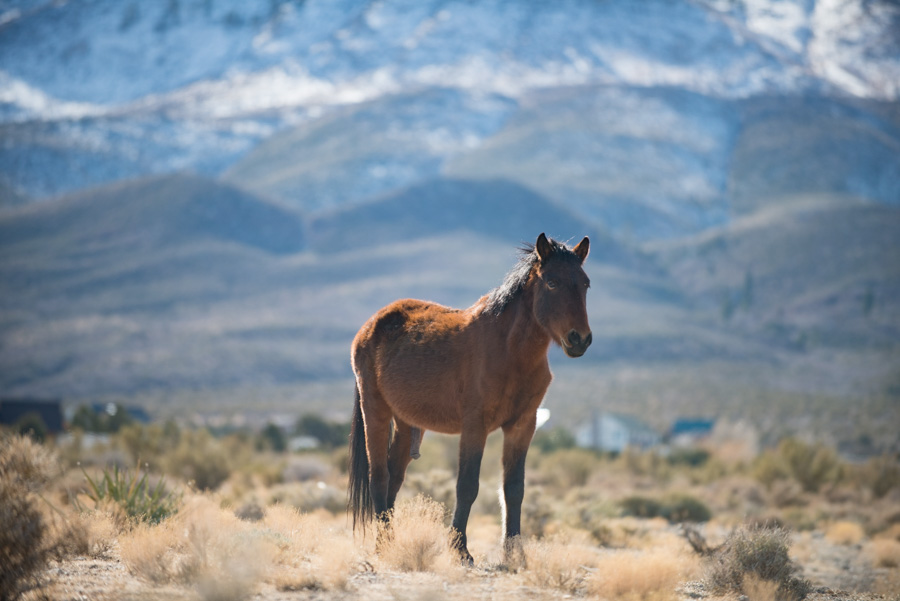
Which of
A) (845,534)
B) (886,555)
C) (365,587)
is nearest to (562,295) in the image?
(365,587)

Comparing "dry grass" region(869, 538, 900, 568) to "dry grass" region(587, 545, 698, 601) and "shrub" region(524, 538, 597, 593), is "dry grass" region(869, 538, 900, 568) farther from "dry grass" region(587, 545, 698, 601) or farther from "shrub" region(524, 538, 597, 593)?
"shrub" region(524, 538, 597, 593)

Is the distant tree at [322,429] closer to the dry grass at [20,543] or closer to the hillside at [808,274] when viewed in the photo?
the dry grass at [20,543]

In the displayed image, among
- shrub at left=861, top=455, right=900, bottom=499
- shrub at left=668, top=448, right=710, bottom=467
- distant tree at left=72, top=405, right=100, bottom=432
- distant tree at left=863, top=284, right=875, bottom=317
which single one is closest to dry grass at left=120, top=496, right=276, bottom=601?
shrub at left=861, top=455, right=900, bottom=499

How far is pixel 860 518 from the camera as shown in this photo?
2103 centimetres

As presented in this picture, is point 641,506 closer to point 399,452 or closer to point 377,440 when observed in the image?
point 399,452

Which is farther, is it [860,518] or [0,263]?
[0,263]

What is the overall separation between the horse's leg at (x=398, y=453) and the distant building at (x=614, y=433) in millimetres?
39526

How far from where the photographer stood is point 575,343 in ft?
25.3

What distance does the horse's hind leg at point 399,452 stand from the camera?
9.40 metres

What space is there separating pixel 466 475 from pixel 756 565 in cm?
313

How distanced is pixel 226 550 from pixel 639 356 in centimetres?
9817

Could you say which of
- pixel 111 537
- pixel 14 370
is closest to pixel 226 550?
pixel 111 537

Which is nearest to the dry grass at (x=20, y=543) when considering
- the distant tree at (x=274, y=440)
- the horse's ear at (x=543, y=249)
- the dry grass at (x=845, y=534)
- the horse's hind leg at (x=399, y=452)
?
the horse's hind leg at (x=399, y=452)

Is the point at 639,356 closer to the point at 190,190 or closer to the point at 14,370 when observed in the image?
the point at 14,370
